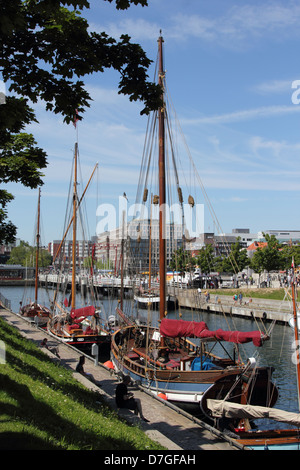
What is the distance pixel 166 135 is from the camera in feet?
88.0

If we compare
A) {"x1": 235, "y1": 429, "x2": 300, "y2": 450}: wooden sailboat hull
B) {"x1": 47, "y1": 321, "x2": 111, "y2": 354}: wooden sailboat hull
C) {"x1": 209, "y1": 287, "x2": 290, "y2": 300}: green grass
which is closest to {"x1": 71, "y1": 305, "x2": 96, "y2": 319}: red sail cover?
{"x1": 47, "y1": 321, "x2": 111, "y2": 354}: wooden sailboat hull

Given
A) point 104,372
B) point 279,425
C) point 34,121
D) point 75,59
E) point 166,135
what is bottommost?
point 279,425

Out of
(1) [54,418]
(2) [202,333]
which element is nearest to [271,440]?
(2) [202,333]

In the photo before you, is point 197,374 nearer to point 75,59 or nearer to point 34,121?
point 34,121

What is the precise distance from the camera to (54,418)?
10.0 metres

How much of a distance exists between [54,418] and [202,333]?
407 inches

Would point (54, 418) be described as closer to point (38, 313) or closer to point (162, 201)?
point (162, 201)

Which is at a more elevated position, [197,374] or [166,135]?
[166,135]

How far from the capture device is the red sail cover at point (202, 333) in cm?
1816

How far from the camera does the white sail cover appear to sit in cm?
1399

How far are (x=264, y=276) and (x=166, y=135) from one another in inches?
2283

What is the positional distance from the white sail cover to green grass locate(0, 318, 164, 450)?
4.39 m

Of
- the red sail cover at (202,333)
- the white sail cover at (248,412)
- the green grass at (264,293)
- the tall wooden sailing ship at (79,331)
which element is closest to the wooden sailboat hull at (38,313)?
the tall wooden sailing ship at (79,331)

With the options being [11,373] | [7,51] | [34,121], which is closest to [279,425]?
[11,373]
